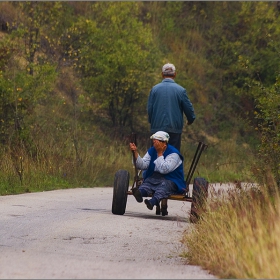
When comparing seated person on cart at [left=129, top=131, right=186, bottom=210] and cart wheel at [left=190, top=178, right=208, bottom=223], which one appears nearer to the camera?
cart wheel at [left=190, top=178, right=208, bottom=223]

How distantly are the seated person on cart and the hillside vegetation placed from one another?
1.16 meters

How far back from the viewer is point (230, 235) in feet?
31.7

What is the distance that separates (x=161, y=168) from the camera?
14109 millimetres

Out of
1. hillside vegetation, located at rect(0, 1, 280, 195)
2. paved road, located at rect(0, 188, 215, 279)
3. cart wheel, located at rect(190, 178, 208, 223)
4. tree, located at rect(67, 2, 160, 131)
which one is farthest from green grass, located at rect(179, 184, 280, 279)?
tree, located at rect(67, 2, 160, 131)

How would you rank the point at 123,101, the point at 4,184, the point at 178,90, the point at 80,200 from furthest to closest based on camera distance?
the point at 123,101
the point at 4,184
the point at 80,200
the point at 178,90

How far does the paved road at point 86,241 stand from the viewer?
29.0ft

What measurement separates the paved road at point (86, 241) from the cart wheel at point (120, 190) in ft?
0.61

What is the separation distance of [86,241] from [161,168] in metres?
3.06

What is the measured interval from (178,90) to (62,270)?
6710 millimetres

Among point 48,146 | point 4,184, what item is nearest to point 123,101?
point 48,146

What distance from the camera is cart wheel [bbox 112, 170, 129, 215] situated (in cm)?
1424

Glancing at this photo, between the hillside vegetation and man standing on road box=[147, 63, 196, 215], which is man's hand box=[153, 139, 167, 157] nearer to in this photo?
man standing on road box=[147, 63, 196, 215]

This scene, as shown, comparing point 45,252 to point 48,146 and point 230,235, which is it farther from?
point 48,146

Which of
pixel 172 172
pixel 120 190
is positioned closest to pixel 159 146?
pixel 172 172
